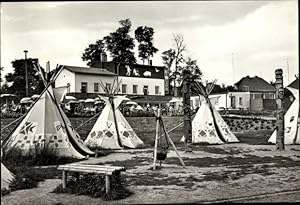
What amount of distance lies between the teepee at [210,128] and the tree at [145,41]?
5262 millimetres

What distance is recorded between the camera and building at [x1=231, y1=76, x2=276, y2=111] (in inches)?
204

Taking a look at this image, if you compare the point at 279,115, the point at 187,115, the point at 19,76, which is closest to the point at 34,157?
the point at 19,76

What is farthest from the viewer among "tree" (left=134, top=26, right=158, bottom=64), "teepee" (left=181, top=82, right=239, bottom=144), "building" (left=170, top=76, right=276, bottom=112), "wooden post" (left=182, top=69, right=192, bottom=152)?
"teepee" (left=181, top=82, right=239, bottom=144)

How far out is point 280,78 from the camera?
21.3ft

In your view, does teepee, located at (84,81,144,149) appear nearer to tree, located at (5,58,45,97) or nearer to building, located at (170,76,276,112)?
building, located at (170,76,276,112)

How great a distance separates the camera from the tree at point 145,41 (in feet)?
13.6

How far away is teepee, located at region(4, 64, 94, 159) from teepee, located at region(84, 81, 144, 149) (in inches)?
60.0

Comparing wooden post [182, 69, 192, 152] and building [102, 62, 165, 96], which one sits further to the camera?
wooden post [182, 69, 192, 152]

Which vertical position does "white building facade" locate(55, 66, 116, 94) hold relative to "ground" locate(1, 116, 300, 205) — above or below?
above

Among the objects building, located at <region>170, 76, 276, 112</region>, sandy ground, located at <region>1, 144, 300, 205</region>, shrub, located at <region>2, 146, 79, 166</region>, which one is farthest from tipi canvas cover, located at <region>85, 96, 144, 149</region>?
shrub, located at <region>2, 146, 79, 166</region>

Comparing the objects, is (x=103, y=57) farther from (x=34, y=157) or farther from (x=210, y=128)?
(x=210, y=128)

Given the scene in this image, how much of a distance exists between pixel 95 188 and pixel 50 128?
2260 mm

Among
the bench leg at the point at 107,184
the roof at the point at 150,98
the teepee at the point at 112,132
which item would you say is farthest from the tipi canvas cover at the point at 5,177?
the teepee at the point at 112,132

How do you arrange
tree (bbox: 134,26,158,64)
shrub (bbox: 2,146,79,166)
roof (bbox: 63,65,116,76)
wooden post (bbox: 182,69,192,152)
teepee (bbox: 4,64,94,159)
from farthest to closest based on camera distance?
wooden post (bbox: 182,69,192,152) → teepee (bbox: 4,64,94,159) → roof (bbox: 63,65,116,76) → tree (bbox: 134,26,158,64) → shrub (bbox: 2,146,79,166)
